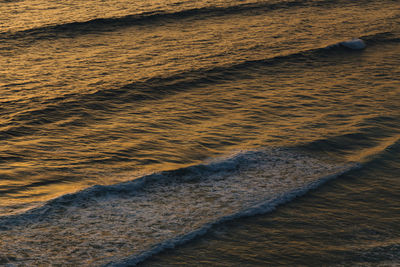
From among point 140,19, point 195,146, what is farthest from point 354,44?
point 195,146

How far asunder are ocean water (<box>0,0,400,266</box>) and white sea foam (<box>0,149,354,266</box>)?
0.9 inches

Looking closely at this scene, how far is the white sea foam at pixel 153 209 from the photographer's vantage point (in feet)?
18.7

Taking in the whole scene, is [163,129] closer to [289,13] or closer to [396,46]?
[396,46]

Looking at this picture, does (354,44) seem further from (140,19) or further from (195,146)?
(195,146)

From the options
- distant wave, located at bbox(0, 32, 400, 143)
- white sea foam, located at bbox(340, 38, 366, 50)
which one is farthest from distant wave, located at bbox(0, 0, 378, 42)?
distant wave, located at bbox(0, 32, 400, 143)

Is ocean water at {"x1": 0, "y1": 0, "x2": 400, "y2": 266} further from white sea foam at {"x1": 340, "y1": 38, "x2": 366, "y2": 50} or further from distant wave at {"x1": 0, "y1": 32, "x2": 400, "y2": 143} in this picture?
white sea foam at {"x1": 340, "y1": 38, "x2": 366, "y2": 50}

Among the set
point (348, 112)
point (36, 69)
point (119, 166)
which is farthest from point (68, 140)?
point (348, 112)

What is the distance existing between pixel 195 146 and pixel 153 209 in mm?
2069

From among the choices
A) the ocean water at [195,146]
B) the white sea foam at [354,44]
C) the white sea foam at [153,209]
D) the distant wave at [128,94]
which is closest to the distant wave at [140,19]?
the ocean water at [195,146]

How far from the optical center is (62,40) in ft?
48.5

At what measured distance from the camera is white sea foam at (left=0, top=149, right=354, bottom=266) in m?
5.71

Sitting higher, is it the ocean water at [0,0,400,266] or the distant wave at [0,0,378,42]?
the distant wave at [0,0,378,42]

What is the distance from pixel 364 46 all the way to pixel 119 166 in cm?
1048

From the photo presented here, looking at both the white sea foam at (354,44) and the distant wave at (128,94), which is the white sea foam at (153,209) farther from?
the white sea foam at (354,44)
